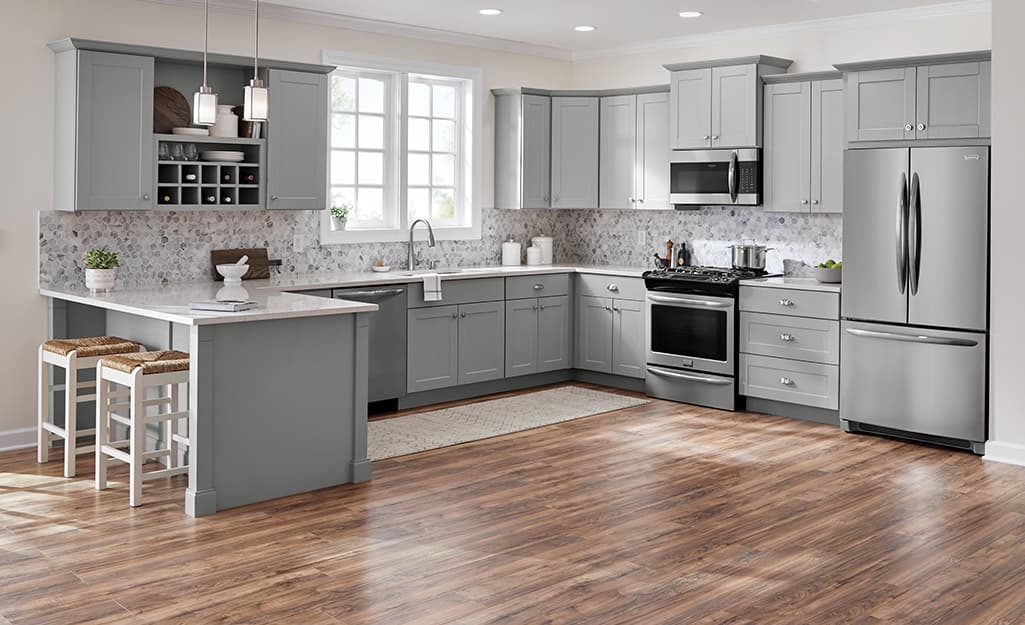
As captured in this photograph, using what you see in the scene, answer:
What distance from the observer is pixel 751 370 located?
22.5 ft

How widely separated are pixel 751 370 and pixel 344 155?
3.16m

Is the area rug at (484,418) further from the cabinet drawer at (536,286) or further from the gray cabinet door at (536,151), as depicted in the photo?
the gray cabinet door at (536,151)

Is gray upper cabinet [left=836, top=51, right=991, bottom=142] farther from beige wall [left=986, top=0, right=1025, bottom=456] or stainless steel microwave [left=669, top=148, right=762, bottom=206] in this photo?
stainless steel microwave [left=669, top=148, right=762, bottom=206]

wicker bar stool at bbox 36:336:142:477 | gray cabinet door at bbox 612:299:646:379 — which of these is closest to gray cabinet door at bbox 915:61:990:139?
gray cabinet door at bbox 612:299:646:379

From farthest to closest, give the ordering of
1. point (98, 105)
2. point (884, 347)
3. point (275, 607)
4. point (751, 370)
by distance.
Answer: point (751, 370) < point (884, 347) < point (98, 105) < point (275, 607)

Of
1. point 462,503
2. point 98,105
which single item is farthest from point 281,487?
point 98,105

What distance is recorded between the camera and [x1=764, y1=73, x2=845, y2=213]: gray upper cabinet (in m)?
6.62

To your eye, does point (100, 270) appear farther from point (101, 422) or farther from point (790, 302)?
point (790, 302)

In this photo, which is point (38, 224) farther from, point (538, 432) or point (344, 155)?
point (538, 432)

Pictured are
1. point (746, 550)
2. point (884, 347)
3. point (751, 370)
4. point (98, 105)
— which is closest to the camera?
point (746, 550)

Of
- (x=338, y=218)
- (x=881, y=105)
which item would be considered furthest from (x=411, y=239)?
(x=881, y=105)

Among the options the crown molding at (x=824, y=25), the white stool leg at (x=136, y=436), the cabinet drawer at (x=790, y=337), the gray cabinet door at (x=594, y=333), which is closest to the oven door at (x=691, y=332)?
the cabinet drawer at (x=790, y=337)

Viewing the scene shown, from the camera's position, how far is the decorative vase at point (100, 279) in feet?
18.0

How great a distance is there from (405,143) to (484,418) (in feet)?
7.10
